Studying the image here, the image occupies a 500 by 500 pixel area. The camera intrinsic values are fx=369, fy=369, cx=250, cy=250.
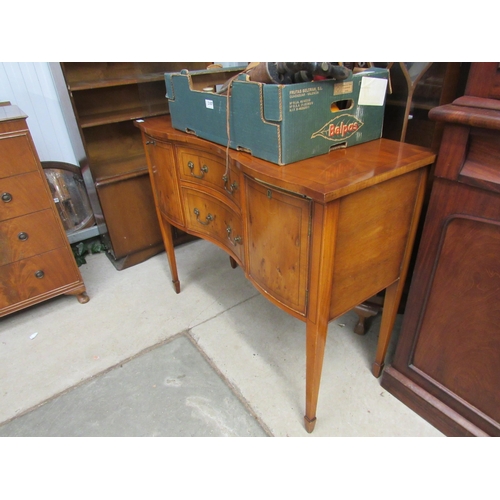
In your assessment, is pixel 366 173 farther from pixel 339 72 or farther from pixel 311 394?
pixel 311 394

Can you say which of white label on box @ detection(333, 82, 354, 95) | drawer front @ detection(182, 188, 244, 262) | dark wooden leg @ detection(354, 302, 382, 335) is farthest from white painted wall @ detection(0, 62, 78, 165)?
dark wooden leg @ detection(354, 302, 382, 335)

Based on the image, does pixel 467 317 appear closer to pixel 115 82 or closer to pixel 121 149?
pixel 115 82

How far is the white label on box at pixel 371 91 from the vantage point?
106cm

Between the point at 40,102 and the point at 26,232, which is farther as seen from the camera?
the point at 40,102

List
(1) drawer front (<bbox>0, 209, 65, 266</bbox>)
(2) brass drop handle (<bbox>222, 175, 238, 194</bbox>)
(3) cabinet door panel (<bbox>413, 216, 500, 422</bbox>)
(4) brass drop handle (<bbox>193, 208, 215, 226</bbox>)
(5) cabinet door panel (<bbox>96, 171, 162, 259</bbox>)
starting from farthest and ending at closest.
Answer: (5) cabinet door panel (<bbox>96, 171, 162, 259</bbox>)
(1) drawer front (<bbox>0, 209, 65, 266</bbox>)
(4) brass drop handle (<bbox>193, 208, 215, 226</bbox>)
(2) brass drop handle (<bbox>222, 175, 238, 194</bbox>)
(3) cabinet door panel (<bbox>413, 216, 500, 422</bbox>)

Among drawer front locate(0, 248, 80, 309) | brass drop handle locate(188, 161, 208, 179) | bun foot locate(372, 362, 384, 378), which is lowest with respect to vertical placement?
bun foot locate(372, 362, 384, 378)

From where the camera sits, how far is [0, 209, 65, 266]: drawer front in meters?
1.70

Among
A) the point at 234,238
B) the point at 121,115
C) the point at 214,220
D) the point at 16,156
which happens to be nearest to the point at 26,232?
the point at 16,156

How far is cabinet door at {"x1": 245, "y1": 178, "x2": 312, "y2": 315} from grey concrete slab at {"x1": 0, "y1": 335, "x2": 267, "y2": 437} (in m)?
0.53

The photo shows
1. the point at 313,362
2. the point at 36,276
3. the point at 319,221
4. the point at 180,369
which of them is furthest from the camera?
the point at 36,276

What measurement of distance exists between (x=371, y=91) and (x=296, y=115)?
286 mm

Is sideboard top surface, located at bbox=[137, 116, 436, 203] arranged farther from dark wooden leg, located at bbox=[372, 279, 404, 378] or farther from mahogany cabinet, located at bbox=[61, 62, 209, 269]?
mahogany cabinet, located at bbox=[61, 62, 209, 269]

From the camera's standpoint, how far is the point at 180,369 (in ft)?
5.15

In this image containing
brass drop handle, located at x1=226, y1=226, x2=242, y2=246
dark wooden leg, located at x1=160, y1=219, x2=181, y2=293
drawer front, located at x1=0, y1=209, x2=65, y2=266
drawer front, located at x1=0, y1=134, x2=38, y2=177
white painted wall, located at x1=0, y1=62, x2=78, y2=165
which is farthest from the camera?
white painted wall, located at x1=0, y1=62, x2=78, y2=165
